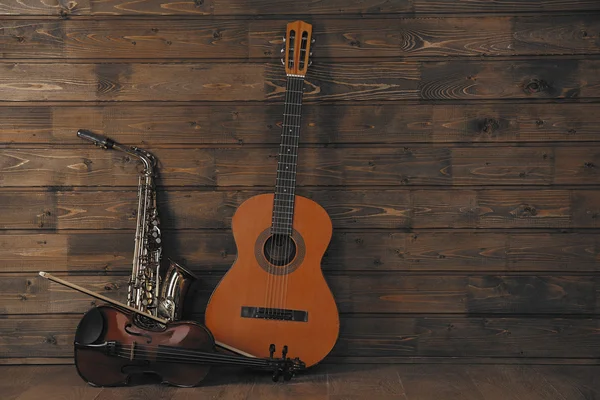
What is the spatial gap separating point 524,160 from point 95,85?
1.78 meters

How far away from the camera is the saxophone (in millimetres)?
2402

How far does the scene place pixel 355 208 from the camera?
8.45 feet

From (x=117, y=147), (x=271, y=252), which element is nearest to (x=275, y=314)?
→ (x=271, y=252)

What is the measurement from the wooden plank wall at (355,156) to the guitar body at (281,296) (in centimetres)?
20

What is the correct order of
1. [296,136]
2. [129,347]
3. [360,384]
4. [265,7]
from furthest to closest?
[265,7], [296,136], [360,384], [129,347]

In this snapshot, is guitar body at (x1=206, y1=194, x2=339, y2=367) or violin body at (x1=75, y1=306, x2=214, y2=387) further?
guitar body at (x1=206, y1=194, x2=339, y2=367)

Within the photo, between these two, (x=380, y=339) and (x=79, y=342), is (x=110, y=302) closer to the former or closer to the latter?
(x=79, y=342)

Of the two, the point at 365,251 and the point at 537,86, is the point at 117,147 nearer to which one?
the point at 365,251

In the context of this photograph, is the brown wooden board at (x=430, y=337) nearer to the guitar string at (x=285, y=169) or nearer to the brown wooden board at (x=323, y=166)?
the guitar string at (x=285, y=169)

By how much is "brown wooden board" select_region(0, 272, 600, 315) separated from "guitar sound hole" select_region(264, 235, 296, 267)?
26cm

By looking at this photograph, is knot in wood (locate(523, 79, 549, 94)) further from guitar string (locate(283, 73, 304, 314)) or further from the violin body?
the violin body

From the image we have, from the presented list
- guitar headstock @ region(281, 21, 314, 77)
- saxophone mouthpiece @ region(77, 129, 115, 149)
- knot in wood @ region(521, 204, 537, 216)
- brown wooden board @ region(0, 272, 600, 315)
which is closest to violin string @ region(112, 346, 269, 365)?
brown wooden board @ region(0, 272, 600, 315)

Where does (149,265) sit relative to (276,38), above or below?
below

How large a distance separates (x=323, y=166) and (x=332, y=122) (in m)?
0.18
